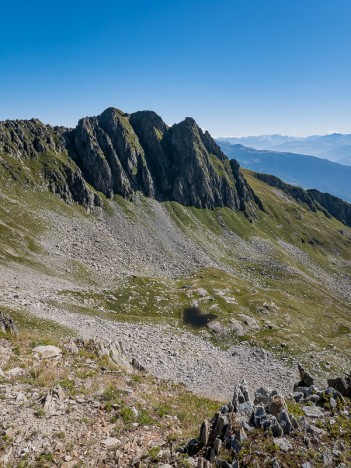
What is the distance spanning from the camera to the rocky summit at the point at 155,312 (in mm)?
14773

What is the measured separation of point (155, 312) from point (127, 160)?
102m

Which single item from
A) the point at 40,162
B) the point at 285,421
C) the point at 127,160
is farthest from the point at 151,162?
the point at 285,421

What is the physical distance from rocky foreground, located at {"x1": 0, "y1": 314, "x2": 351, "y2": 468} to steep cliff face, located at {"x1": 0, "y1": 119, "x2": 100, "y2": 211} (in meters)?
102

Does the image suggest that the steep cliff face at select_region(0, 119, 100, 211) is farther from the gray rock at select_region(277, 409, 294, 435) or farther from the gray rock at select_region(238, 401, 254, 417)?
the gray rock at select_region(277, 409, 294, 435)

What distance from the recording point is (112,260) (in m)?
91.6

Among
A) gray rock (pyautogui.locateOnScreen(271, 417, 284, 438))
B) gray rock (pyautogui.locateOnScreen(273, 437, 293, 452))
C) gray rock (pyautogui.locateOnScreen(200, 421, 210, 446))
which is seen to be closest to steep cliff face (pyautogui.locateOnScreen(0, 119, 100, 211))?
gray rock (pyautogui.locateOnScreen(200, 421, 210, 446))

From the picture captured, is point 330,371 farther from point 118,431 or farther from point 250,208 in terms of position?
point 250,208

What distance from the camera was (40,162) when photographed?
4786 inches

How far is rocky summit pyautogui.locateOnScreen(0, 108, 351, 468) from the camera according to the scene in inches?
582

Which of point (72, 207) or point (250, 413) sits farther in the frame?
point (72, 207)

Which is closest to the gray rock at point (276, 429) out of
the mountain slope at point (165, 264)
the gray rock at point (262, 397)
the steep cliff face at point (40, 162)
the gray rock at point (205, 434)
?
the gray rock at point (262, 397)

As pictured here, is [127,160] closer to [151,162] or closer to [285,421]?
[151,162]

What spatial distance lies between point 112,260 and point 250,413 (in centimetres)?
7921

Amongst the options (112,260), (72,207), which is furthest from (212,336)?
(72,207)
